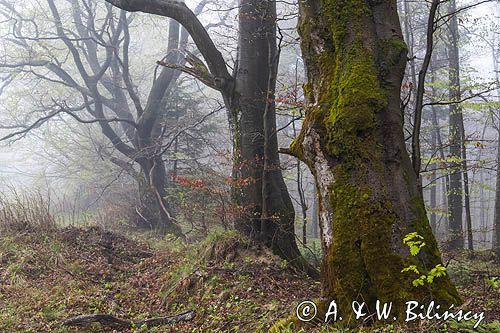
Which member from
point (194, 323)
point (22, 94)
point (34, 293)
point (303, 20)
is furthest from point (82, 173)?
point (303, 20)

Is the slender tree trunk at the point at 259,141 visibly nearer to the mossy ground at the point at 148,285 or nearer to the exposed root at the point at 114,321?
the mossy ground at the point at 148,285

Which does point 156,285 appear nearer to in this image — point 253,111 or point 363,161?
point 253,111

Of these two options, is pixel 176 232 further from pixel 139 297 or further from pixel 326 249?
pixel 326 249

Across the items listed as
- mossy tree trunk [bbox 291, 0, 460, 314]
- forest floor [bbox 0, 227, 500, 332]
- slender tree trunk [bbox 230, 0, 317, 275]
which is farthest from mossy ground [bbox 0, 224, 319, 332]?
mossy tree trunk [bbox 291, 0, 460, 314]

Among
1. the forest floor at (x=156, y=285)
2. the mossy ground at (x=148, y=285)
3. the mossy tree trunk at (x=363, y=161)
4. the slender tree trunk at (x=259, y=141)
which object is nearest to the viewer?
the mossy tree trunk at (x=363, y=161)

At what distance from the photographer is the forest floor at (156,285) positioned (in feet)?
16.0

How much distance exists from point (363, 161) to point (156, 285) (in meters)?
4.27

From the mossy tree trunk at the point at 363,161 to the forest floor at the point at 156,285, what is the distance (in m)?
0.55

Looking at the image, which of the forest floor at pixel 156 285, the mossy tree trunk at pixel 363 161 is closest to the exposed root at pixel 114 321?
the forest floor at pixel 156 285

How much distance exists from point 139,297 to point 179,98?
1113 cm

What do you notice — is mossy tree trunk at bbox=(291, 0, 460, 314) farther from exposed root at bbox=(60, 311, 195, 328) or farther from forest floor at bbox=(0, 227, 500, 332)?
exposed root at bbox=(60, 311, 195, 328)

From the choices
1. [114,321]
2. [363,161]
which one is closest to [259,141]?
[114,321]

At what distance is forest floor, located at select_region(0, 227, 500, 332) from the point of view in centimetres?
488

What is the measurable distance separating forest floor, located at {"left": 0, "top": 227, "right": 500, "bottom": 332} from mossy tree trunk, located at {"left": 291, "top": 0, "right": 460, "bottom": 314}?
548 millimetres
